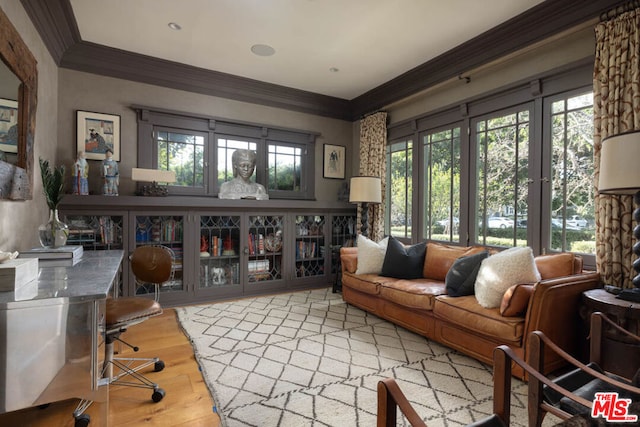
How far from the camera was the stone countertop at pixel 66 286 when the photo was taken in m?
1.27

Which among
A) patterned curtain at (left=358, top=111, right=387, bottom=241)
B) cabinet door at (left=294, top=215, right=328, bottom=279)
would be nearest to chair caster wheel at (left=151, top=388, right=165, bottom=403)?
cabinet door at (left=294, top=215, right=328, bottom=279)

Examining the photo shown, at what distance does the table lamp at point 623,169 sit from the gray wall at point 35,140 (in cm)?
382

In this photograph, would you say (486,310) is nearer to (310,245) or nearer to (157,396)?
(157,396)

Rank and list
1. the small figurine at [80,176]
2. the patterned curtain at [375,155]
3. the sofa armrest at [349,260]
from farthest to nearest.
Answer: the patterned curtain at [375,155], the sofa armrest at [349,260], the small figurine at [80,176]

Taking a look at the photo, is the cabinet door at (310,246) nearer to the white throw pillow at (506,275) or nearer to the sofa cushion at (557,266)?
the white throw pillow at (506,275)

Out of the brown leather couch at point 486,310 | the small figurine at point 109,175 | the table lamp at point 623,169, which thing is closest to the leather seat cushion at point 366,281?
the brown leather couch at point 486,310

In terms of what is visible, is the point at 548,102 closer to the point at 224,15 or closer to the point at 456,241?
the point at 456,241

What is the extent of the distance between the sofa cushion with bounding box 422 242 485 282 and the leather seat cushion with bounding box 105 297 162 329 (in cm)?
263

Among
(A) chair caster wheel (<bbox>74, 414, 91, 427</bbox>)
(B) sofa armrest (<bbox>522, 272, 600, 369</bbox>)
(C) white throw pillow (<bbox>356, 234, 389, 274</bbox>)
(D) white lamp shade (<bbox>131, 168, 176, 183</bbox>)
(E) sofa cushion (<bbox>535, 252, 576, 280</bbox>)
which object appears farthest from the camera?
(C) white throw pillow (<bbox>356, 234, 389, 274</bbox>)

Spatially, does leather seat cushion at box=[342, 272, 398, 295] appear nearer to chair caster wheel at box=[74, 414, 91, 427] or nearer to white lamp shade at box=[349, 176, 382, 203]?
white lamp shade at box=[349, 176, 382, 203]

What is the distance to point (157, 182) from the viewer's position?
3926 millimetres

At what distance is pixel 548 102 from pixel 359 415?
10.1ft

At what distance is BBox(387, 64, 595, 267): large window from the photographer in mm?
2822

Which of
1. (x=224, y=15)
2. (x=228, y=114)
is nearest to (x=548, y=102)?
(x=224, y=15)
